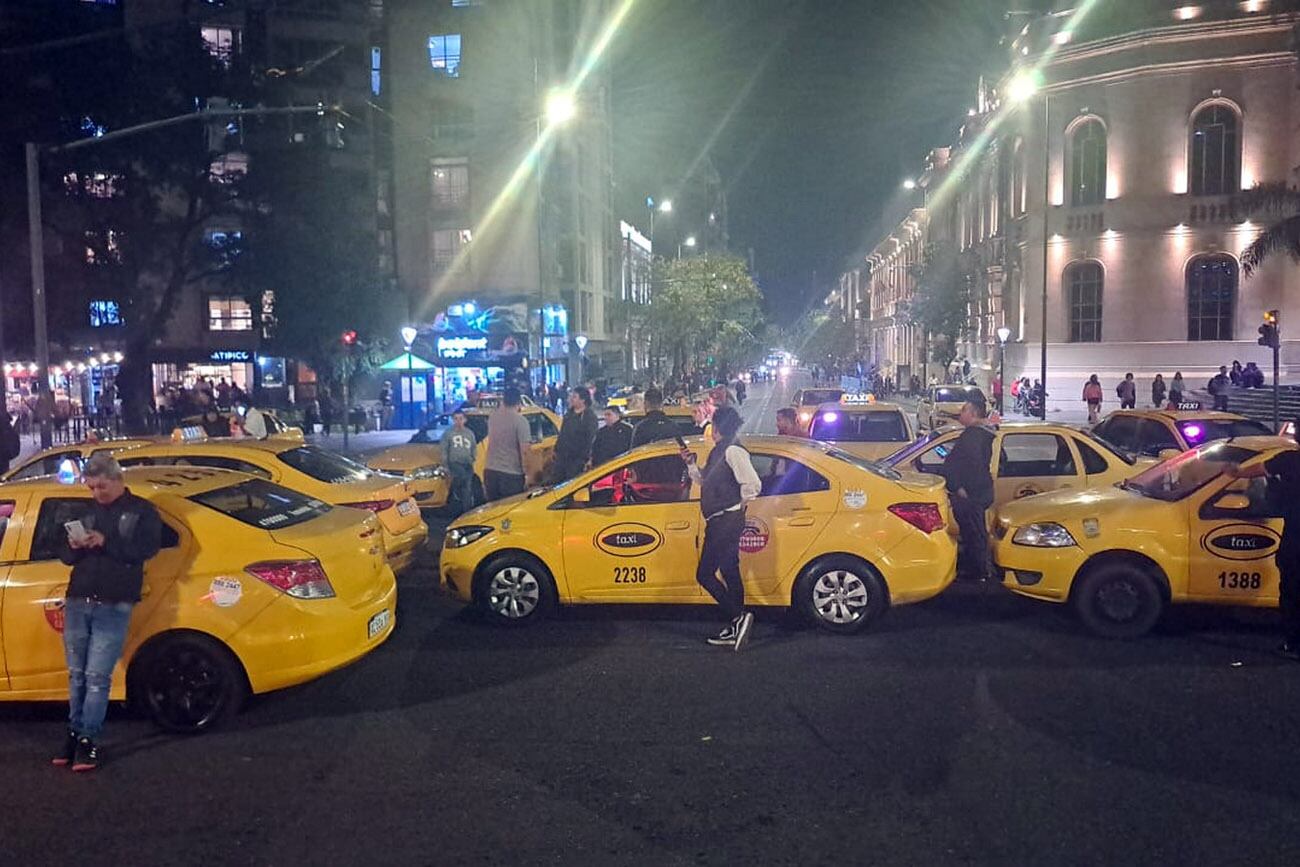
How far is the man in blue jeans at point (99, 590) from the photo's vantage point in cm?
600

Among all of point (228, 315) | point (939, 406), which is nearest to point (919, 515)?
point (939, 406)

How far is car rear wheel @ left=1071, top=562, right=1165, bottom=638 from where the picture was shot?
28.2 ft

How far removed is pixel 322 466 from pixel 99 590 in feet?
16.8

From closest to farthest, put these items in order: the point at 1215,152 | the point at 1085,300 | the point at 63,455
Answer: the point at 63,455 → the point at 1215,152 → the point at 1085,300

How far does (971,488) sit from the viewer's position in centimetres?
985

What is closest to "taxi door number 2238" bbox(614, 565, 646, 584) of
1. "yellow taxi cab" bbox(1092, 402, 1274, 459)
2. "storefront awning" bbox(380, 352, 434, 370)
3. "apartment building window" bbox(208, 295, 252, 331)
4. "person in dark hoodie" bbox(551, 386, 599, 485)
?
"person in dark hoodie" bbox(551, 386, 599, 485)

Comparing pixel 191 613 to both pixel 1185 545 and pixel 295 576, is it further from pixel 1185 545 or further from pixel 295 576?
pixel 1185 545

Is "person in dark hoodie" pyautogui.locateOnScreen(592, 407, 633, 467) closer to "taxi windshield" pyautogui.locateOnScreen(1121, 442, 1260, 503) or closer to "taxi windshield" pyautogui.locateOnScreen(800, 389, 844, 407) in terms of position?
"taxi windshield" pyautogui.locateOnScreen(1121, 442, 1260, 503)

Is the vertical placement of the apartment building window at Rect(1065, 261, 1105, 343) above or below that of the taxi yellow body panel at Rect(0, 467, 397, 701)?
above

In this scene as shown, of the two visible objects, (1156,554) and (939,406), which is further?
(939,406)

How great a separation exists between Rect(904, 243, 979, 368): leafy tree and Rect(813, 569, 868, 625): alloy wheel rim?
50595mm

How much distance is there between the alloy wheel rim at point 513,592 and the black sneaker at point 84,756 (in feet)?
11.7

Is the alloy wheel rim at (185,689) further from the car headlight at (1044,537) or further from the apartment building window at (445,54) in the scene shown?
the apartment building window at (445,54)

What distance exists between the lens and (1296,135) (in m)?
42.2
